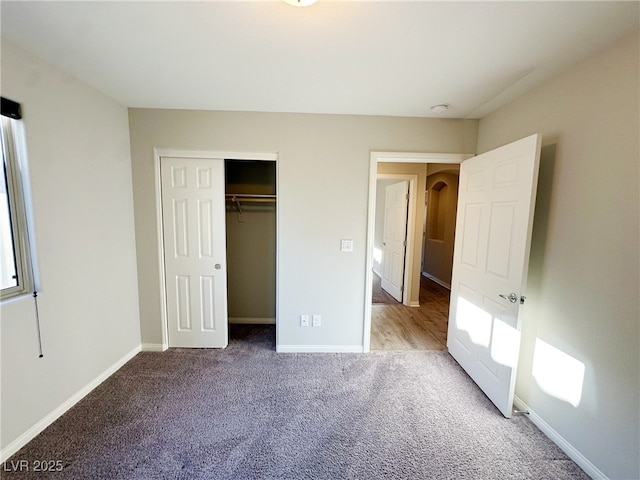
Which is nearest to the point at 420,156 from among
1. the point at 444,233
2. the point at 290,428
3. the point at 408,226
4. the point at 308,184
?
the point at 308,184

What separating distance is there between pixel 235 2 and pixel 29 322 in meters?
2.22

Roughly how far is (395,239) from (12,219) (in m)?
4.35

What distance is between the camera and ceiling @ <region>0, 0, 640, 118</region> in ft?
3.95

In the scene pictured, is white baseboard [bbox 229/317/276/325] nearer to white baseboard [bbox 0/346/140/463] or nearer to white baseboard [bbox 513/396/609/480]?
white baseboard [bbox 0/346/140/463]

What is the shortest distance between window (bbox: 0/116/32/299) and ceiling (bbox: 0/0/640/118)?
22.4 inches

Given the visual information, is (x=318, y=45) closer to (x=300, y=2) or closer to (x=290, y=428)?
(x=300, y=2)

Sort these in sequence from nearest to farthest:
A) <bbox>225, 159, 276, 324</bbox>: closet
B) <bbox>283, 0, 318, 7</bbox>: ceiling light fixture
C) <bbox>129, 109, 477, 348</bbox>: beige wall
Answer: <bbox>283, 0, 318, 7</bbox>: ceiling light fixture → <bbox>129, 109, 477, 348</bbox>: beige wall → <bbox>225, 159, 276, 324</bbox>: closet

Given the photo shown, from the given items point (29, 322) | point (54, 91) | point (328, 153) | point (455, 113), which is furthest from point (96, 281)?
point (455, 113)

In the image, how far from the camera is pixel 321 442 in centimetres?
163

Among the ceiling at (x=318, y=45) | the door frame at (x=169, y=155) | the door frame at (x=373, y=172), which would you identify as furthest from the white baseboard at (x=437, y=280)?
the door frame at (x=169, y=155)

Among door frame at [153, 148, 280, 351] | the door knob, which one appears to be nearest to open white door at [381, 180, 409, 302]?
the door knob

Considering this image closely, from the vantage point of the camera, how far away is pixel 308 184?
250 cm

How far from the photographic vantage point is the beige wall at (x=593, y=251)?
4.24ft

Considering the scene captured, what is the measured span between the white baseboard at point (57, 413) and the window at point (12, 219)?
88cm
